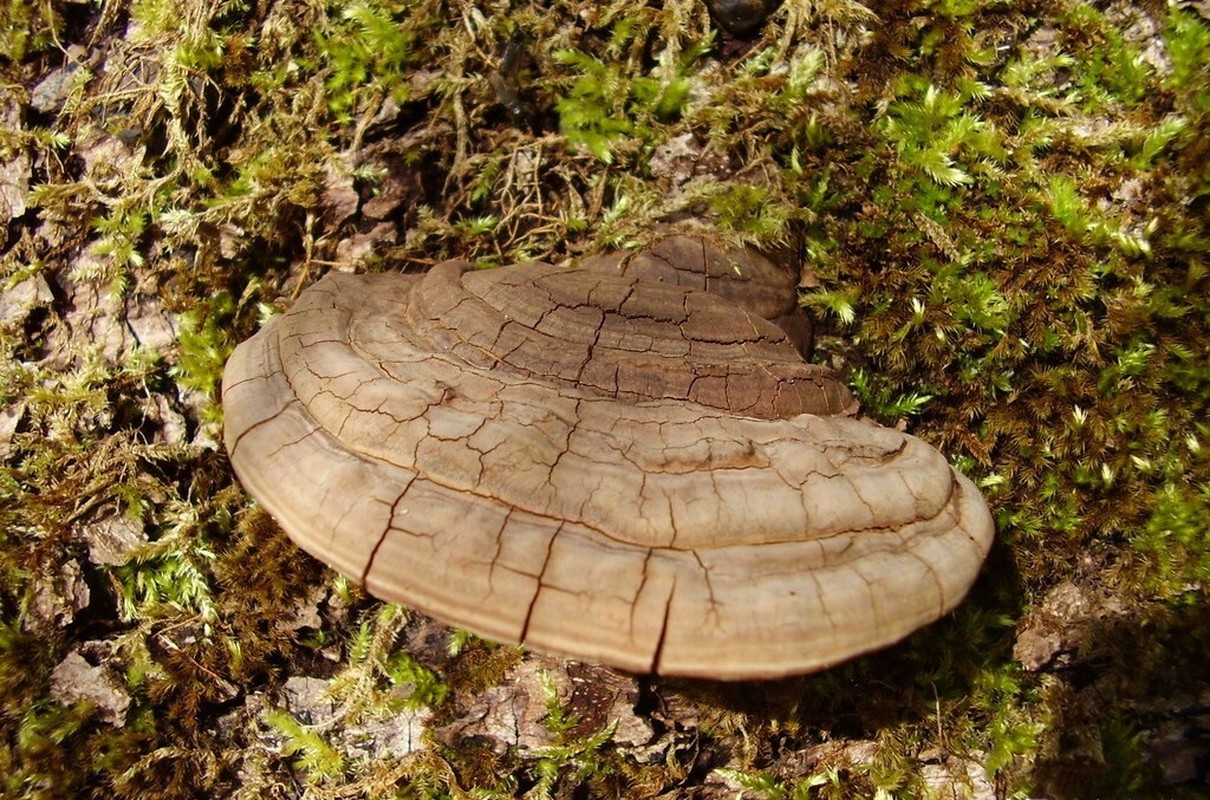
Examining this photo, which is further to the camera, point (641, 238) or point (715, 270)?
point (641, 238)

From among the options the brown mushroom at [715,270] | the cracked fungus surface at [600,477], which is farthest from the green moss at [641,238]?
the cracked fungus surface at [600,477]

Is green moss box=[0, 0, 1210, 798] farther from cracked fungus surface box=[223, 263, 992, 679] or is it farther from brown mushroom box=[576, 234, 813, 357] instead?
cracked fungus surface box=[223, 263, 992, 679]

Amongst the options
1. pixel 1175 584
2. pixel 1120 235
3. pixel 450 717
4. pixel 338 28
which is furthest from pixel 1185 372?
pixel 338 28

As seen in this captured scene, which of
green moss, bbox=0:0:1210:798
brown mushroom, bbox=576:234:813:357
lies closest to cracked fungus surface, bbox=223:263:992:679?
brown mushroom, bbox=576:234:813:357

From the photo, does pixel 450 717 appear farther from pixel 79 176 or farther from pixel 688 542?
pixel 79 176

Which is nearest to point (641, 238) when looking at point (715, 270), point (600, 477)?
point (715, 270)

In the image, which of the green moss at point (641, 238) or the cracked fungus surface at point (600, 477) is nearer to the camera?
the cracked fungus surface at point (600, 477)

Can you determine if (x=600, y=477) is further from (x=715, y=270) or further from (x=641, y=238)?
(x=641, y=238)

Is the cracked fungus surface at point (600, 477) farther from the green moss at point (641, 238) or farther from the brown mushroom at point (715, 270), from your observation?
the green moss at point (641, 238)
